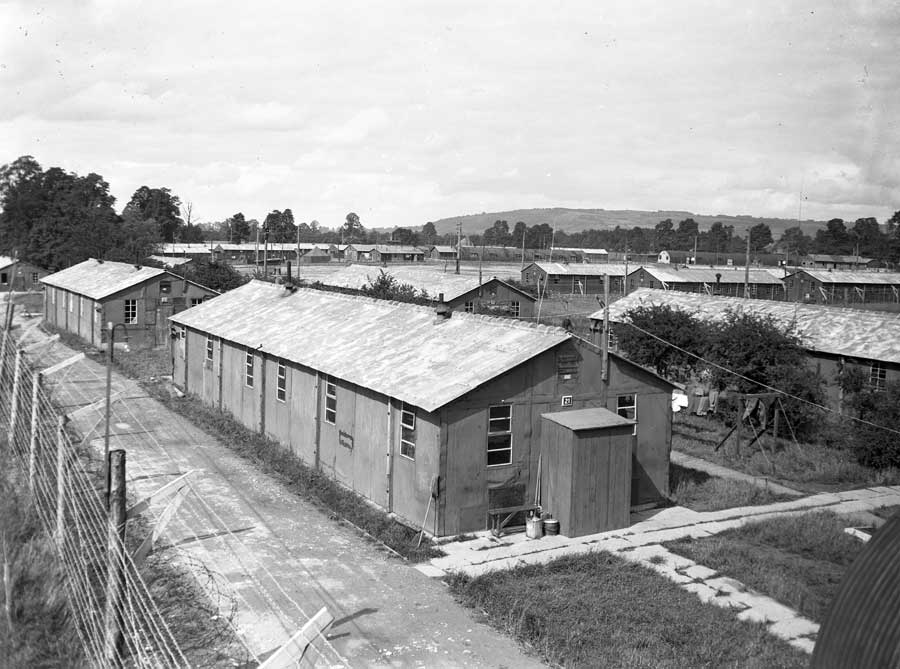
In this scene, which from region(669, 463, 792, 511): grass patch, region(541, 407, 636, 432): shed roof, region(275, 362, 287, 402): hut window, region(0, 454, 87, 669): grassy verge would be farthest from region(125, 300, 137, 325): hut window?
region(541, 407, 636, 432): shed roof

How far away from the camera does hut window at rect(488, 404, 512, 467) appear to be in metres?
18.1

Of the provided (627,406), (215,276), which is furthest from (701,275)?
(627,406)

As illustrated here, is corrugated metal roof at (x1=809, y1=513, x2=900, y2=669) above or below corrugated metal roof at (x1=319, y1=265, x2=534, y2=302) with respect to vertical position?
below

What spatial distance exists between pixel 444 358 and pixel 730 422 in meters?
14.6

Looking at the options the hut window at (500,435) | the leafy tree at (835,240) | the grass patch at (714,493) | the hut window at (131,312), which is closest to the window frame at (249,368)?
the hut window at (500,435)

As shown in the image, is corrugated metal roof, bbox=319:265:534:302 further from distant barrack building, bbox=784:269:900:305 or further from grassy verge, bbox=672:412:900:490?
distant barrack building, bbox=784:269:900:305

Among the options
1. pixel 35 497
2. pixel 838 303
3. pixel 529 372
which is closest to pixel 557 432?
pixel 529 372

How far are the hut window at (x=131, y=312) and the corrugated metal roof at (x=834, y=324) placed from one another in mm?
25341

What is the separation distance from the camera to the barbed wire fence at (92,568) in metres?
8.82

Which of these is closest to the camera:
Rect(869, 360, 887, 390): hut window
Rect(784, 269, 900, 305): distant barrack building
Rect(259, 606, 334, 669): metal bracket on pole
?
Rect(259, 606, 334, 669): metal bracket on pole

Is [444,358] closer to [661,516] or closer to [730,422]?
[661,516]

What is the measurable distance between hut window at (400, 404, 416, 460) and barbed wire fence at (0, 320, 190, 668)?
6290 millimetres

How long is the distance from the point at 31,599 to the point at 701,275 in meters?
72.4

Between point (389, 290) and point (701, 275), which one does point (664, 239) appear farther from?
point (389, 290)
